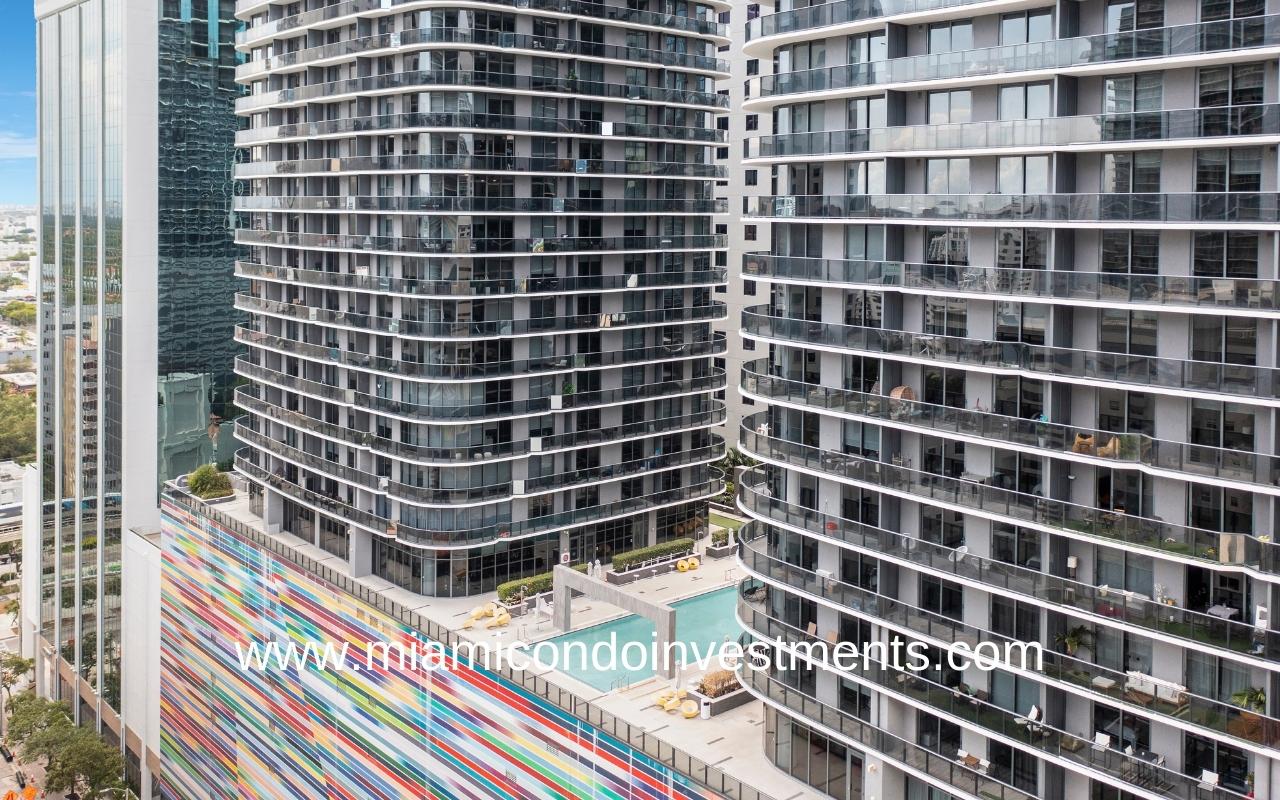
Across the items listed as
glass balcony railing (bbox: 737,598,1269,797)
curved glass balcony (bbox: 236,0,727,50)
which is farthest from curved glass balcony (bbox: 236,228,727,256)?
glass balcony railing (bbox: 737,598,1269,797)

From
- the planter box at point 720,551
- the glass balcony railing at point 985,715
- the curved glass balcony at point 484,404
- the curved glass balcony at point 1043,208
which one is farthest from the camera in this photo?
the planter box at point 720,551

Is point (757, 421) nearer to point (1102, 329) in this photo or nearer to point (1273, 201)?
point (1102, 329)

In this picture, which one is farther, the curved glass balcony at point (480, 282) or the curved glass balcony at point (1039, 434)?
the curved glass balcony at point (480, 282)

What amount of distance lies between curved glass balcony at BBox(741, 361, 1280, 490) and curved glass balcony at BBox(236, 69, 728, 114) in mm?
22060

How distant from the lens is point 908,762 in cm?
3519

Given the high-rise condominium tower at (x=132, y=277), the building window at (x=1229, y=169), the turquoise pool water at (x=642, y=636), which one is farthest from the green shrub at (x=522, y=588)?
the high-rise condominium tower at (x=132, y=277)

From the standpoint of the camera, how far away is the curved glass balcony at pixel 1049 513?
94.6ft

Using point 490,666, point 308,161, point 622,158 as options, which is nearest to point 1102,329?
point 490,666

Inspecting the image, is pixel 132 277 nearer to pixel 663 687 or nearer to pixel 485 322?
pixel 485 322

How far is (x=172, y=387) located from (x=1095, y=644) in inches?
2490

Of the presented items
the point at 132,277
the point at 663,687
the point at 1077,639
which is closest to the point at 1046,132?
the point at 1077,639

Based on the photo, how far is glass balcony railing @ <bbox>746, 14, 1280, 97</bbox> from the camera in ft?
94.0

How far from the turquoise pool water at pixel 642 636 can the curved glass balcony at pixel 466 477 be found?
26.2 ft

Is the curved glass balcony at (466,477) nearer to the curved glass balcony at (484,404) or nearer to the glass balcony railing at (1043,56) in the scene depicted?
the curved glass balcony at (484,404)
